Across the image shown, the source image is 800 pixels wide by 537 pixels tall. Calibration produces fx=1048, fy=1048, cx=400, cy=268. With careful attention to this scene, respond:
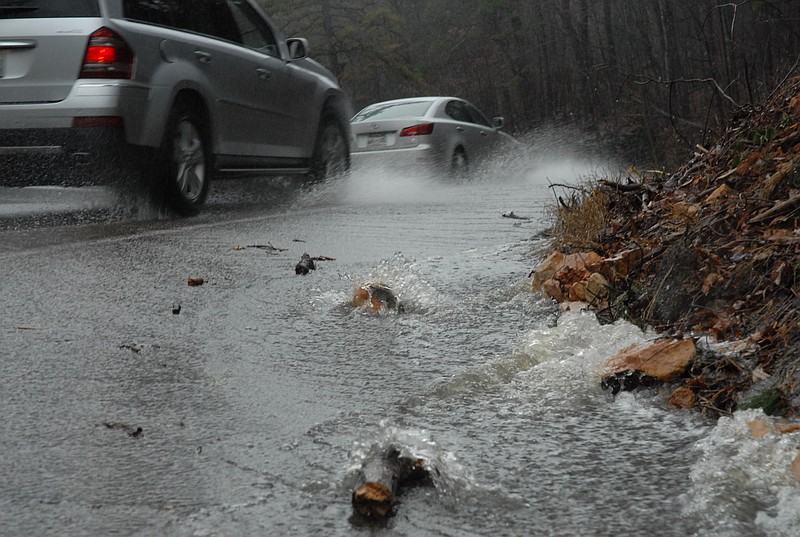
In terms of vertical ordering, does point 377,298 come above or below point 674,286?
below

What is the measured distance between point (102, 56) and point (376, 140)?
26.1 feet

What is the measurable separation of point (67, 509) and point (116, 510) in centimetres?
11

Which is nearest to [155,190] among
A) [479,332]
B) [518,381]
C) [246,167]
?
[246,167]

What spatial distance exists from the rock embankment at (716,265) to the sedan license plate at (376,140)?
965 cm

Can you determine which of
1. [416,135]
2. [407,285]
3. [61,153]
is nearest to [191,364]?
[407,285]

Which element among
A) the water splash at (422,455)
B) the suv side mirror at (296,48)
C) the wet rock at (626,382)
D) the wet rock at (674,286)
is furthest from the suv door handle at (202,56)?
the water splash at (422,455)

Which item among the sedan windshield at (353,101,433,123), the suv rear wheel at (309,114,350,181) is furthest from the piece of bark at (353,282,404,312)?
the sedan windshield at (353,101,433,123)

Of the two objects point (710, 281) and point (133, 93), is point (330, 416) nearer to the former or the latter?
point (710, 281)

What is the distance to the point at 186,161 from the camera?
8289 millimetres

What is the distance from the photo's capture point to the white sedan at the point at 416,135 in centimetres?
1502

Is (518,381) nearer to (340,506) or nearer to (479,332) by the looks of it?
(479,332)

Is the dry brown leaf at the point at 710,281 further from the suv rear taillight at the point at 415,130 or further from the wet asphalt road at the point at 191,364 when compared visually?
the suv rear taillight at the point at 415,130

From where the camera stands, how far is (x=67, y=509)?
2.34 m

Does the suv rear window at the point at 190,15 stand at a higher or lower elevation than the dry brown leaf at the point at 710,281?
higher
